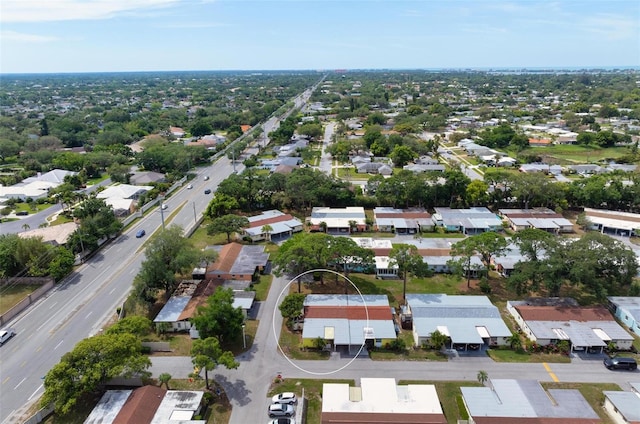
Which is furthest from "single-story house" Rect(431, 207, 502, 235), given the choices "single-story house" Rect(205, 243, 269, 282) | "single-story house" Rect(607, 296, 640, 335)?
"single-story house" Rect(205, 243, 269, 282)

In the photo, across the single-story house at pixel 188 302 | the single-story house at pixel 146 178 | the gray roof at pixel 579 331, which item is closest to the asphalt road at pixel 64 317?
the single-story house at pixel 188 302

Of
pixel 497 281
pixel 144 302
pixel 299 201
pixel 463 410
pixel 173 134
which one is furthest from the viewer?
pixel 173 134

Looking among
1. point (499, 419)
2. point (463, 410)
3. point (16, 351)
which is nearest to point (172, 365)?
point (16, 351)

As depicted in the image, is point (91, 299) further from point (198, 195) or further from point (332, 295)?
point (198, 195)

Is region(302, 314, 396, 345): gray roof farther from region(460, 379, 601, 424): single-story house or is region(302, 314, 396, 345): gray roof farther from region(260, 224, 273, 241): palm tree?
region(260, 224, 273, 241): palm tree

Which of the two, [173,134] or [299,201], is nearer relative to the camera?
[299,201]

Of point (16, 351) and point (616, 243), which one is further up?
point (616, 243)
